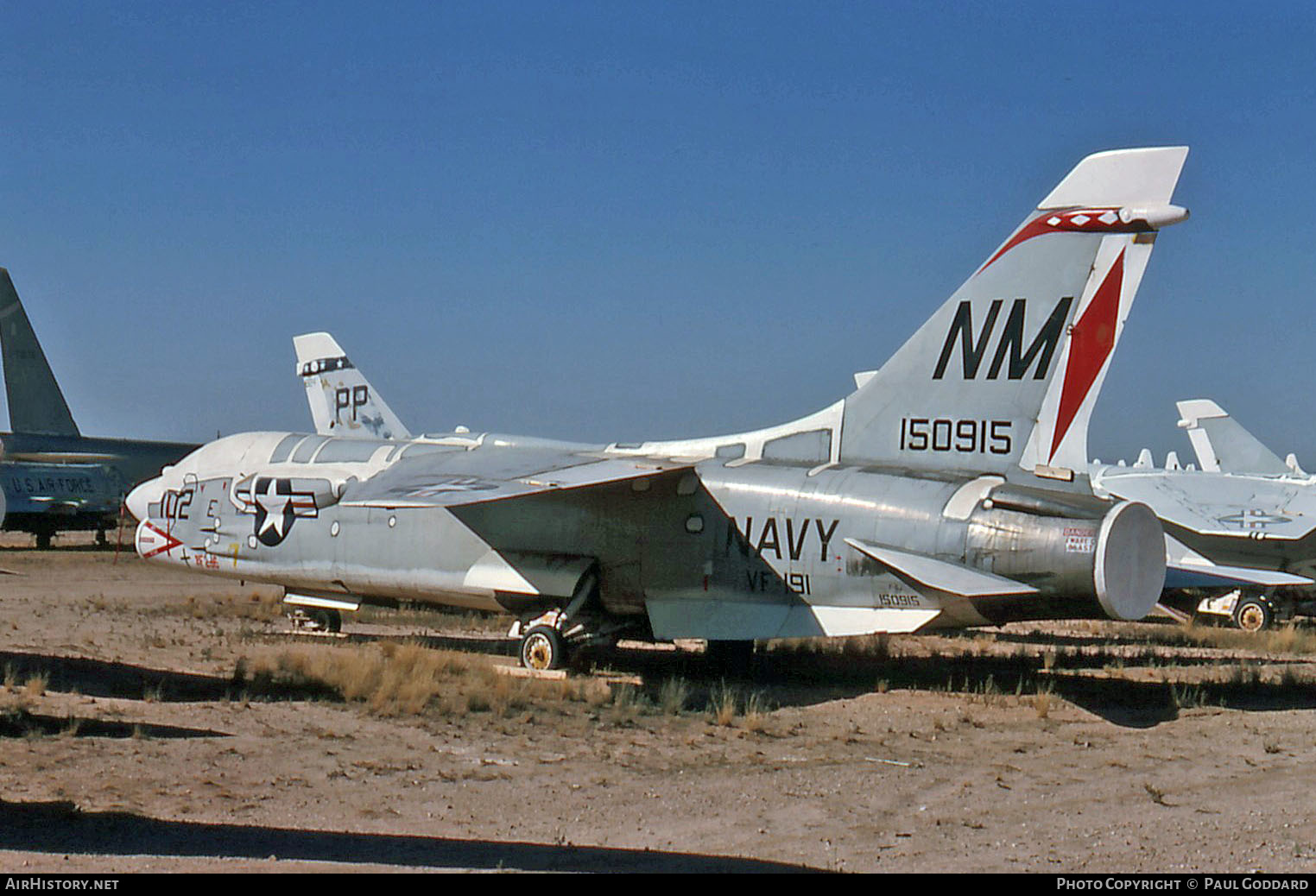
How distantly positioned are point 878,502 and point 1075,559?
1.92 metres

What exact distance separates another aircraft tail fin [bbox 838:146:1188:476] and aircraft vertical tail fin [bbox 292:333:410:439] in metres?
12.1

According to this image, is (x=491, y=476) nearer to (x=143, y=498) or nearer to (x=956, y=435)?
(x=956, y=435)

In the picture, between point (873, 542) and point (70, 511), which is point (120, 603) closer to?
point (873, 542)

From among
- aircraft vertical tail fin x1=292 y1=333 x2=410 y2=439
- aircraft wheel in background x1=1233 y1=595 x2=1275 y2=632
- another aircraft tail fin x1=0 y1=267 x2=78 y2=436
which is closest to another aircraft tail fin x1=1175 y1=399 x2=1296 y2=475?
aircraft wheel in background x1=1233 y1=595 x2=1275 y2=632

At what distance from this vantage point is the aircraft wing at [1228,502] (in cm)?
2281

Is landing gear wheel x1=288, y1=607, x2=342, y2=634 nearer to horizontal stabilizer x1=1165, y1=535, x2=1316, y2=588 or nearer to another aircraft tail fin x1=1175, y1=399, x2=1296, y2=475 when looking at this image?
horizontal stabilizer x1=1165, y1=535, x2=1316, y2=588

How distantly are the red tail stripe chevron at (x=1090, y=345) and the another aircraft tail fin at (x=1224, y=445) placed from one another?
719 inches

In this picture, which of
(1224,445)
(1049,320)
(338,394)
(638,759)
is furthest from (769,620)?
(1224,445)

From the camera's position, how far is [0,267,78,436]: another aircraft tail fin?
43250 millimetres

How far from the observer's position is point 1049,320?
11.5m

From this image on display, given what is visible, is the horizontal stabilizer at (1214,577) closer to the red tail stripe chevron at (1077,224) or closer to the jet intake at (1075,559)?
the jet intake at (1075,559)

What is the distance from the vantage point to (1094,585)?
1023 centimetres

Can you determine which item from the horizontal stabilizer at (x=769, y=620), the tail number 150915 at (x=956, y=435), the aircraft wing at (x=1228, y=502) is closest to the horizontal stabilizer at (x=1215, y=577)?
the tail number 150915 at (x=956, y=435)

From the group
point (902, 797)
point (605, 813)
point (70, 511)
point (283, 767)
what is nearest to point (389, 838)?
point (605, 813)
